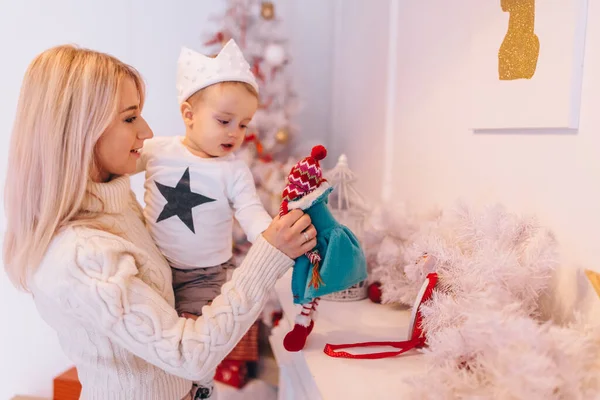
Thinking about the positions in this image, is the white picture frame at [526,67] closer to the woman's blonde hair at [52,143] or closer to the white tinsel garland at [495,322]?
the white tinsel garland at [495,322]

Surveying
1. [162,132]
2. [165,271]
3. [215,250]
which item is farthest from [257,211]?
[162,132]

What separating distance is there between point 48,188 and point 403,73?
1.31 m

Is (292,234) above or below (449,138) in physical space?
below

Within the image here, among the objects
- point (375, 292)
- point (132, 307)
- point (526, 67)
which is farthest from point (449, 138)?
point (132, 307)

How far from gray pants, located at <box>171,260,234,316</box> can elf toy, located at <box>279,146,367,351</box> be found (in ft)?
0.94

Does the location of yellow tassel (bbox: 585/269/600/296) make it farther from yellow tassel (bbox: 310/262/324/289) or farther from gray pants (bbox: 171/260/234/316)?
gray pants (bbox: 171/260/234/316)

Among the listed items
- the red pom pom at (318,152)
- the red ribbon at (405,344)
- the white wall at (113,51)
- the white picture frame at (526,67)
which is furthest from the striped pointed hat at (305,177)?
the white wall at (113,51)

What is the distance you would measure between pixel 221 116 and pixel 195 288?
47cm

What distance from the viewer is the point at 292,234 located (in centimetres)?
107

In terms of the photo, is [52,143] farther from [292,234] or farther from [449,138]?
[449,138]

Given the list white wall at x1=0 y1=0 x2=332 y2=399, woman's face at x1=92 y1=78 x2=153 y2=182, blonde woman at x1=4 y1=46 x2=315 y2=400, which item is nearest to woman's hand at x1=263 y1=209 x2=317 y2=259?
blonde woman at x1=4 y1=46 x2=315 y2=400

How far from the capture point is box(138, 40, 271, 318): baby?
4.11 ft

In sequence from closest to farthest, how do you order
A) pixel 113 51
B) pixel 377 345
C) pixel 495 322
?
1. pixel 495 322
2. pixel 377 345
3. pixel 113 51

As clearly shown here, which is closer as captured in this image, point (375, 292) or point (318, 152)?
point (318, 152)
